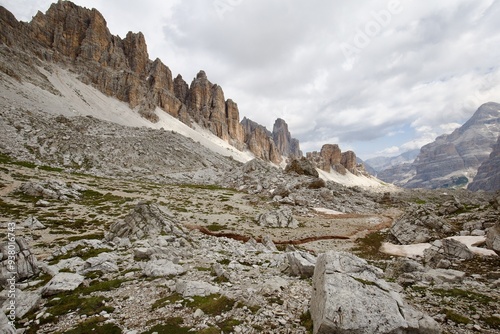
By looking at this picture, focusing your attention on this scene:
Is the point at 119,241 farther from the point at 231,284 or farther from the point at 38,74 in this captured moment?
the point at 38,74

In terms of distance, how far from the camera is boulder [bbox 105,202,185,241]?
24609mm

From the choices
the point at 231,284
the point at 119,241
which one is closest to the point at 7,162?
the point at 119,241

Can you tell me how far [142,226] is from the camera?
25625mm

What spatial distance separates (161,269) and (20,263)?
8708mm

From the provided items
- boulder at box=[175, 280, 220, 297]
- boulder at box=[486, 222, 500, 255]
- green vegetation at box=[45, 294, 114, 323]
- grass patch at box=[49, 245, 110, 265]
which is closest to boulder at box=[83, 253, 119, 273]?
grass patch at box=[49, 245, 110, 265]

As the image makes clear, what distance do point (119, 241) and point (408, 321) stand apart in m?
22.2

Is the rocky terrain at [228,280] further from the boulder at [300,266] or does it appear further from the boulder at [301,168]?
the boulder at [301,168]

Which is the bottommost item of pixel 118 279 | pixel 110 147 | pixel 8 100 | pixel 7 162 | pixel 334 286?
pixel 118 279

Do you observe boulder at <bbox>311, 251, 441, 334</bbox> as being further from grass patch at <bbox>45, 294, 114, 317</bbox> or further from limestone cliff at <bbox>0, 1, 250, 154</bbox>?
limestone cliff at <bbox>0, 1, 250, 154</bbox>

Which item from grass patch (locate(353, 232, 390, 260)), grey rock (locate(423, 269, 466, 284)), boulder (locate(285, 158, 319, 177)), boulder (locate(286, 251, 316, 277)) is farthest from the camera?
boulder (locate(285, 158, 319, 177))

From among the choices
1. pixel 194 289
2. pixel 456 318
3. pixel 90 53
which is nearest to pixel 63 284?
pixel 194 289

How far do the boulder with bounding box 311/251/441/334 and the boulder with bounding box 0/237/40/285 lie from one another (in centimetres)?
1705

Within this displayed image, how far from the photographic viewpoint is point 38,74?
11750 cm

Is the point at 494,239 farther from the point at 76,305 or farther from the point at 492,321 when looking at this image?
the point at 76,305
